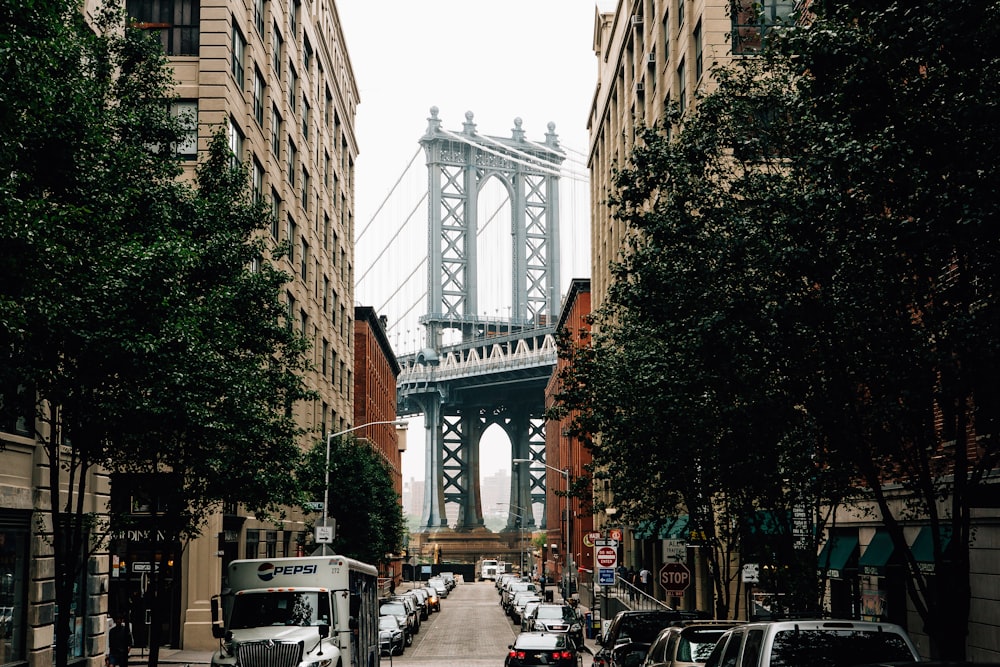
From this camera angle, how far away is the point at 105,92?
2019cm

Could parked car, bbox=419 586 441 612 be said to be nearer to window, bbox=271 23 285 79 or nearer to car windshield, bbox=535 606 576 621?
car windshield, bbox=535 606 576 621

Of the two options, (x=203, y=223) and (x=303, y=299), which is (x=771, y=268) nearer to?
(x=203, y=223)

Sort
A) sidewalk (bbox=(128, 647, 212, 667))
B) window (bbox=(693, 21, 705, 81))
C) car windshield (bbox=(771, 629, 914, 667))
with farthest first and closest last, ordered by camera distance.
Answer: window (bbox=(693, 21, 705, 81)) → sidewalk (bbox=(128, 647, 212, 667)) → car windshield (bbox=(771, 629, 914, 667))

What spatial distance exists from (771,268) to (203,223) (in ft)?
36.6

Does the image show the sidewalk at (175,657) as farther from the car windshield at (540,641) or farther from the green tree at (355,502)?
the green tree at (355,502)

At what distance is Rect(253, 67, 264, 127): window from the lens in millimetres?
45062

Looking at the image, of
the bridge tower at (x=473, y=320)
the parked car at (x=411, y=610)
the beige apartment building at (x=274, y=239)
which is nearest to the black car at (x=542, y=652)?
→ the beige apartment building at (x=274, y=239)

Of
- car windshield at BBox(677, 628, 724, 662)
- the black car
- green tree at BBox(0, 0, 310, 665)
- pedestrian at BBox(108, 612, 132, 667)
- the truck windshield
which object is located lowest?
the black car

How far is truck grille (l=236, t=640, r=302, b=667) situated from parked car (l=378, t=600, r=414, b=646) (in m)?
→ 25.1

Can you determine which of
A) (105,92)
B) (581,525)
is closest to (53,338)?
(105,92)

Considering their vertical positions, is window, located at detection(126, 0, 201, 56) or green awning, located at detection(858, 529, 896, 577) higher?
window, located at detection(126, 0, 201, 56)

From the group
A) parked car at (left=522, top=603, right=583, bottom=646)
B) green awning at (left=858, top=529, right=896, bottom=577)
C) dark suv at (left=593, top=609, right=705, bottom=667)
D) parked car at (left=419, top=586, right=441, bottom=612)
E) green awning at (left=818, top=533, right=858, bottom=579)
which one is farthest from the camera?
parked car at (left=419, top=586, right=441, bottom=612)

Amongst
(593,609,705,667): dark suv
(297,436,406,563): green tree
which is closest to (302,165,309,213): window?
(297,436,406,563): green tree

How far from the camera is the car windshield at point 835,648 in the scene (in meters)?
12.4
